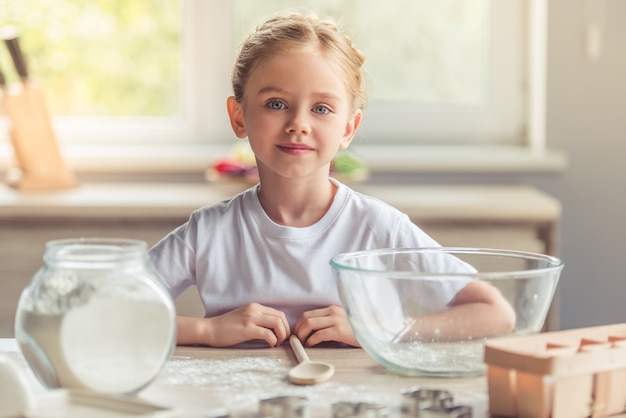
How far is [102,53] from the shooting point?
309 centimetres

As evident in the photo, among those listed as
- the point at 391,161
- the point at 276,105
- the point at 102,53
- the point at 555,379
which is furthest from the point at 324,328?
the point at 102,53

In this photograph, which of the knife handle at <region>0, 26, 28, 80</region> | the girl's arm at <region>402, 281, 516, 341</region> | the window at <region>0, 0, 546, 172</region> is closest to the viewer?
the girl's arm at <region>402, 281, 516, 341</region>

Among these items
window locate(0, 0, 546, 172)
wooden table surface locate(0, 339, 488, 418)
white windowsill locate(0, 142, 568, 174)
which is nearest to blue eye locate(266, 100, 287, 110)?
wooden table surface locate(0, 339, 488, 418)

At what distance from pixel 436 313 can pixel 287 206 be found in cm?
47

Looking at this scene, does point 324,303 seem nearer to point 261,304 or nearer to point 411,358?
point 261,304

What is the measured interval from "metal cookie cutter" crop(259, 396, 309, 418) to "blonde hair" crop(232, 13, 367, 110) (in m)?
0.63

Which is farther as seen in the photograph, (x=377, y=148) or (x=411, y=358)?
(x=377, y=148)

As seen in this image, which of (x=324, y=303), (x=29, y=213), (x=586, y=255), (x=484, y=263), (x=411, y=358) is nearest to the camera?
(x=411, y=358)

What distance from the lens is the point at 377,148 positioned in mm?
2992

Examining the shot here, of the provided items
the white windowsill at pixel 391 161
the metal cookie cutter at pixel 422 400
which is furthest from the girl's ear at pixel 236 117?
the white windowsill at pixel 391 161

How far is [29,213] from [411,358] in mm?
1567

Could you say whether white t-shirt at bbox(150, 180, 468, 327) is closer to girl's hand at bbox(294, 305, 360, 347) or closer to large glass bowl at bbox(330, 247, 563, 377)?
girl's hand at bbox(294, 305, 360, 347)

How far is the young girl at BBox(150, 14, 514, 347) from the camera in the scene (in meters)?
1.33

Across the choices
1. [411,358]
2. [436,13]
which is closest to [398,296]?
[411,358]
